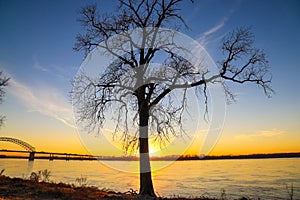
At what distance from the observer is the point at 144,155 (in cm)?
1417

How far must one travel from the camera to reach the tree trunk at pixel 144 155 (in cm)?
1383

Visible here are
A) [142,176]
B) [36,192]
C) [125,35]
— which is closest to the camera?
[36,192]

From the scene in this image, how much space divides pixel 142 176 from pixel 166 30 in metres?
8.58

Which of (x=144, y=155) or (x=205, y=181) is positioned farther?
(x=205, y=181)

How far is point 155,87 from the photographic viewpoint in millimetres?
14719

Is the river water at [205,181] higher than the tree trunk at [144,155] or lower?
lower

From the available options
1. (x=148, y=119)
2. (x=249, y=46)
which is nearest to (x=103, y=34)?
(x=148, y=119)

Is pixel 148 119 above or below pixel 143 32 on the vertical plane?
below

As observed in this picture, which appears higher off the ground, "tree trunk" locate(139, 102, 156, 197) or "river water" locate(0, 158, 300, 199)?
"tree trunk" locate(139, 102, 156, 197)

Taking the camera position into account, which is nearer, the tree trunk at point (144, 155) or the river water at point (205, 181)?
the tree trunk at point (144, 155)

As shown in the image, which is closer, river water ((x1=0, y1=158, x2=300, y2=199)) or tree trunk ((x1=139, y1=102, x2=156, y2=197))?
tree trunk ((x1=139, y1=102, x2=156, y2=197))

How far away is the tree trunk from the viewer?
45.4ft

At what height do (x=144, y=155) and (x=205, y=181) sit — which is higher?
(x=144, y=155)

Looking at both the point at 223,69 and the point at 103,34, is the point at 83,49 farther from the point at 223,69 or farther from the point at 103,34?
the point at 223,69
